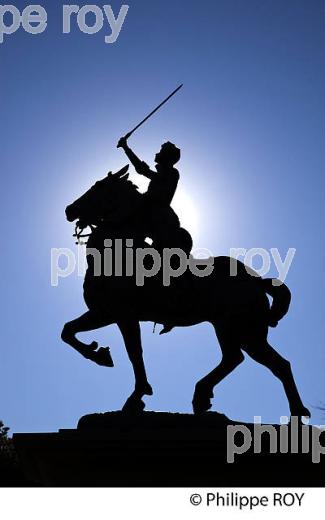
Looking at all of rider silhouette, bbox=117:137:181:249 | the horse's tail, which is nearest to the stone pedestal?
the horse's tail

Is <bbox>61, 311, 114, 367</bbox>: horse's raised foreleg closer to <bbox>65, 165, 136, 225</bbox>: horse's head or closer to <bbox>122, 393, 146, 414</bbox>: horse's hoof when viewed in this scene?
<bbox>122, 393, 146, 414</bbox>: horse's hoof

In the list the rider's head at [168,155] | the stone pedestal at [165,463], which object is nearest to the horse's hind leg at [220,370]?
the stone pedestal at [165,463]

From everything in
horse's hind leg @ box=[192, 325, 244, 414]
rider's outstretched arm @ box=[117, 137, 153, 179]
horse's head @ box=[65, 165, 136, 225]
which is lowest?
horse's hind leg @ box=[192, 325, 244, 414]

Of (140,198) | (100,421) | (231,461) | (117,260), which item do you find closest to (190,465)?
(231,461)

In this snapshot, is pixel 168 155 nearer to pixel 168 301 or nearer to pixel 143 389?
pixel 168 301

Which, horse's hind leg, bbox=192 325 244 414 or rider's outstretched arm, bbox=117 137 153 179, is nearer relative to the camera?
horse's hind leg, bbox=192 325 244 414

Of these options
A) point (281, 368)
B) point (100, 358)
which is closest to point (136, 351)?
point (100, 358)

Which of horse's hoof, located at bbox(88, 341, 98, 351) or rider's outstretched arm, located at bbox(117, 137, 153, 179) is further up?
rider's outstretched arm, located at bbox(117, 137, 153, 179)

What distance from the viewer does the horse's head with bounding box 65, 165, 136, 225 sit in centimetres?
968

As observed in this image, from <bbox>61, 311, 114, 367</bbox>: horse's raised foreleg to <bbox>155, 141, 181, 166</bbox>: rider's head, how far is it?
2443 millimetres

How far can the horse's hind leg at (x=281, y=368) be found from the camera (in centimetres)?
904

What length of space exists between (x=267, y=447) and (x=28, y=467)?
2.82 metres

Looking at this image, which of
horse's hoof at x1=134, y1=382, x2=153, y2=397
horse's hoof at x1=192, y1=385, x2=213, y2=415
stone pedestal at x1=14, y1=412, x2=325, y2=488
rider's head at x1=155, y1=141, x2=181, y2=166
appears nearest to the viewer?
stone pedestal at x1=14, y1=412, x2=325, y2=488

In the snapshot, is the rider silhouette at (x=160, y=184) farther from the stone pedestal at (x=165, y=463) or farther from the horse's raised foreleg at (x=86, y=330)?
the stone pedestal at (x=165, y=463)
